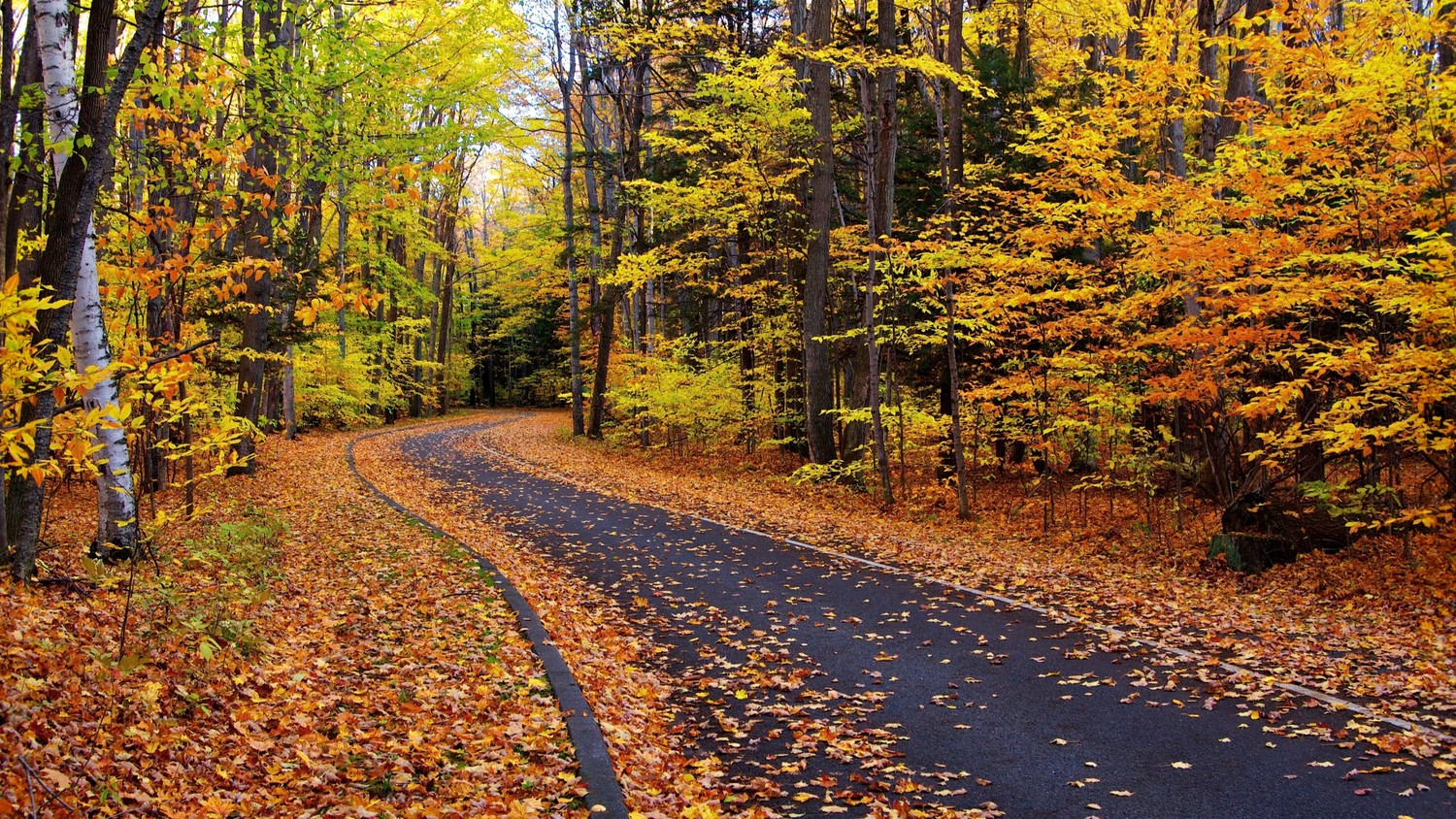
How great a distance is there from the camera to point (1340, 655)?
6.90 meters

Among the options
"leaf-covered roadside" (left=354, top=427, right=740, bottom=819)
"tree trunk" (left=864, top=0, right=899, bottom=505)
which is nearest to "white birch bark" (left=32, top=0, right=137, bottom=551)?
"leaf-covered roadside" (left=354, top=427, right=740, bottom=819)

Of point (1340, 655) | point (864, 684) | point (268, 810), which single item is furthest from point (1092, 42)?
point (268, 810)

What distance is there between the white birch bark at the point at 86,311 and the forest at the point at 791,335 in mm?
38

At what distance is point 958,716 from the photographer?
570 centimetres

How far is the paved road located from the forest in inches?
11.8

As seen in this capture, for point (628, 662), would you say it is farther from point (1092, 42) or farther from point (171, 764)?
point (1092, 42)

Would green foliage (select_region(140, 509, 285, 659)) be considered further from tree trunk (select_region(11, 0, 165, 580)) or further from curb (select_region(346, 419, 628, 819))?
curb (select_region(346, 419, 628, 819))

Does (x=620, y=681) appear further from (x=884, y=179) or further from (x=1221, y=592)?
(x=884, y=179)

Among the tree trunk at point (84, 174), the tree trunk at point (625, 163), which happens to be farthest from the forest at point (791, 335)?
the tree trunk at point (625, 163)

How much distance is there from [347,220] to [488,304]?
2526 centimetres

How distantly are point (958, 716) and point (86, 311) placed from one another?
733cm

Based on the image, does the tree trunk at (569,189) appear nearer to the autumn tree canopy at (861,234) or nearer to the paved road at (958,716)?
the autumn tree canopy at (861,234)

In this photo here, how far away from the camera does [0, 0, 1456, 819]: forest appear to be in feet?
19.0

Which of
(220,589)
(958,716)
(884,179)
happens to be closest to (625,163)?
(884,179)
